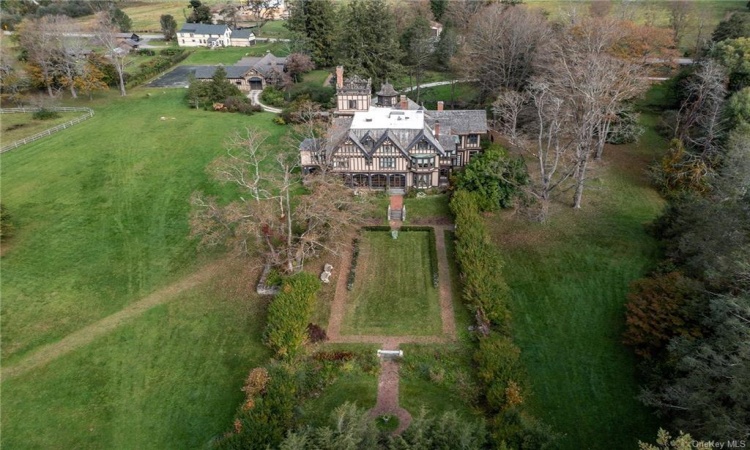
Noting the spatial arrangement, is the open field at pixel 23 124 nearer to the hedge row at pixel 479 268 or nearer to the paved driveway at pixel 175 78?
the paved driveway at pixel 175 78

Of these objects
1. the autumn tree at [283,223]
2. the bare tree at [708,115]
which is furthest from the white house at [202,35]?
the bare tree at [708,115]

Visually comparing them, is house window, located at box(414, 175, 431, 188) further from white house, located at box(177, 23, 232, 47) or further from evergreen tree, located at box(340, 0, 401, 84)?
white house, located at box(177, 23, 232, 47)

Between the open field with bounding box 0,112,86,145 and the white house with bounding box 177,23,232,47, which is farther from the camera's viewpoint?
the white house with bounding box 177,23,232,47

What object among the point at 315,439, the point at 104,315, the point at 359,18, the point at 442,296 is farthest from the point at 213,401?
the point at 359,18

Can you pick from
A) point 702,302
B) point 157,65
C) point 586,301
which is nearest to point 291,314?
point 586,301

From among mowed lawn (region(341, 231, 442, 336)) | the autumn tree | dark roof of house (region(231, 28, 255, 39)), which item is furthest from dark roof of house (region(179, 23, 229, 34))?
mowed lawn (region(341, 231, 442, 336))
